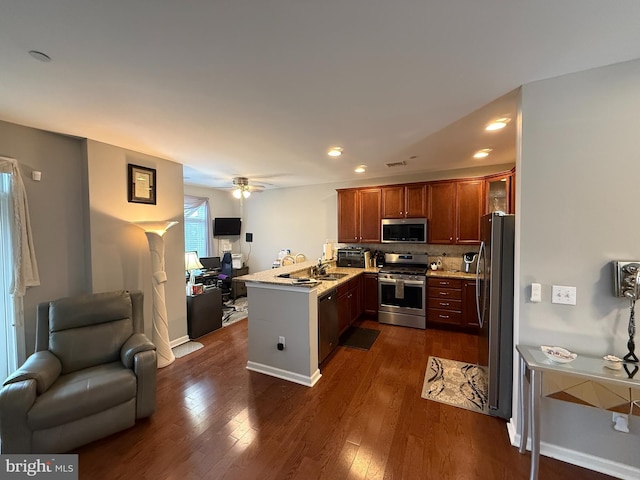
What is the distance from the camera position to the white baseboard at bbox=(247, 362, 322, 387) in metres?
2.70

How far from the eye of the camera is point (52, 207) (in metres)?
2.65

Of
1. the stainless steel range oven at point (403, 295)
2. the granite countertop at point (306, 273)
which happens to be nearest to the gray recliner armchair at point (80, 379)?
the granite countertop at point (306, 273)

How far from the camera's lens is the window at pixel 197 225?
5766mm

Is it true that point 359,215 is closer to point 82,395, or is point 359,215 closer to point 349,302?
point 349,302

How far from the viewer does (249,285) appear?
297 cm

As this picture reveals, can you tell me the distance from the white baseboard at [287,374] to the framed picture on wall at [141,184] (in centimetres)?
244

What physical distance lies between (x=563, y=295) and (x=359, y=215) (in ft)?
11.0

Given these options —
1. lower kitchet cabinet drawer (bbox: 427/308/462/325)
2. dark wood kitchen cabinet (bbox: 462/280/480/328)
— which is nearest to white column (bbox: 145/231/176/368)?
lower kitchet cabinet drawer (bbox: 427/308/462/325)

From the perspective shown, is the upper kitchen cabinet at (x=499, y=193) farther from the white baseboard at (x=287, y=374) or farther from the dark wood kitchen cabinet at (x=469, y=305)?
the white baseboard at (x=287, y=374)

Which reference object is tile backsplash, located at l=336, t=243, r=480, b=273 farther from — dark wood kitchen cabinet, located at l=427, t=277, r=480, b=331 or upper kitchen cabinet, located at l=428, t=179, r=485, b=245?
dark wood kitchen cabinet, located at l=427, t=277, r=480, b=331

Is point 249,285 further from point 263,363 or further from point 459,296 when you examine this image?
point 459,296

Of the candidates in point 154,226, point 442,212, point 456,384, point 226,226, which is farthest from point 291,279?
point 226,226

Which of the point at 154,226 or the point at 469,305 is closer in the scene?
the point at 154,226

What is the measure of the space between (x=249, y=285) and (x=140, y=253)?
152 cm
